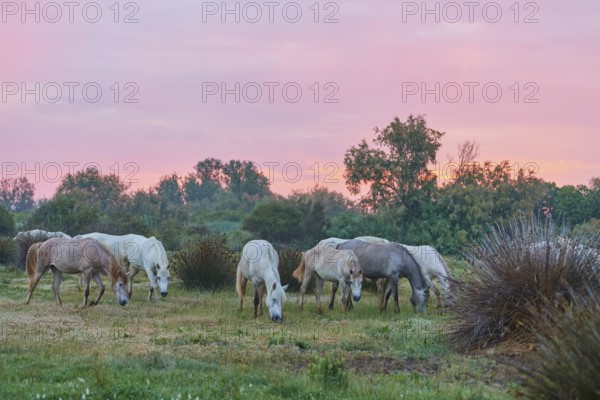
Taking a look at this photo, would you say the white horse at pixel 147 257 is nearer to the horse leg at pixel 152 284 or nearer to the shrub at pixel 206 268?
the horse leg at pixel 152 284

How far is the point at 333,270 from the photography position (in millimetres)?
17359

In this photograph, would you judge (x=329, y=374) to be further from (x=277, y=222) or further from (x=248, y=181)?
(x=248, y=181)

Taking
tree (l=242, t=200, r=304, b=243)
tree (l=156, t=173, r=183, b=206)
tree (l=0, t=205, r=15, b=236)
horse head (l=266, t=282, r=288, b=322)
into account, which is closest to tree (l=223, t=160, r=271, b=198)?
tree (l=156, t=173, r=183, b=206)

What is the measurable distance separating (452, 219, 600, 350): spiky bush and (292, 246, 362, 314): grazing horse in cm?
460

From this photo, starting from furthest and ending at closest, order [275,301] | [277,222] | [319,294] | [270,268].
Result: 1. [277,222]
2. [319,294]
3. [270,268]
4. [275,301]

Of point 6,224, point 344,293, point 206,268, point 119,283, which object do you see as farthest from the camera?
point 6,224

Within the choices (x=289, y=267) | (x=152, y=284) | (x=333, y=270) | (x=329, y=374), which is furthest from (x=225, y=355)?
(x=289, y=267)

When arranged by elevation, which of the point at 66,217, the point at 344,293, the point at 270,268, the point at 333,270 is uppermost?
the point at 66,217

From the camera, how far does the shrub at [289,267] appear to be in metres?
A: 21.6

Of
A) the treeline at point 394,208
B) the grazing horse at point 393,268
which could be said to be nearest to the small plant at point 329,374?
the grazing horse at point 393,268

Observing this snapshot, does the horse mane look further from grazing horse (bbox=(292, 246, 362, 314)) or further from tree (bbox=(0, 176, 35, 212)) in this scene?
tree (bbox=(0, 176, 35, 212))

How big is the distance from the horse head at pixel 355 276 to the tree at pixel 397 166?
103ft

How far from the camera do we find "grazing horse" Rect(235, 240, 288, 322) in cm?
1535

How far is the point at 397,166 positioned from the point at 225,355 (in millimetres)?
38866
